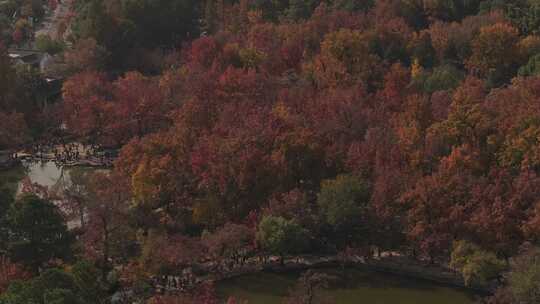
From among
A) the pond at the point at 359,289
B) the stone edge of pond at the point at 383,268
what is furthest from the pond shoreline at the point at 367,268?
the pond at the point at 359,289

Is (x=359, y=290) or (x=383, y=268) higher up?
(x=383, y=268)

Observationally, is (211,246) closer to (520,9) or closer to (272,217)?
(272,217)

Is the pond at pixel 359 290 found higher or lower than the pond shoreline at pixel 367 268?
lower

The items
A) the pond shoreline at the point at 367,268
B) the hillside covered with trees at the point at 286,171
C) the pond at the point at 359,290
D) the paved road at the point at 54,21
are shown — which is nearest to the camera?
the hillside covered with trees at the point at 286,171

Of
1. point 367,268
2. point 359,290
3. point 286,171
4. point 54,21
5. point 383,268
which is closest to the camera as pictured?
point 359,290

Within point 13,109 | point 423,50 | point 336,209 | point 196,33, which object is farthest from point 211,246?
point 196,33

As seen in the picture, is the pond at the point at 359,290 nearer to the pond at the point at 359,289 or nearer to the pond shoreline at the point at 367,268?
the pond at the point at 359,289

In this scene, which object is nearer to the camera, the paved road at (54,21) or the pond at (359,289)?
the pond at (359,289)

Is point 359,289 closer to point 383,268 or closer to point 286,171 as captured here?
point 383,268

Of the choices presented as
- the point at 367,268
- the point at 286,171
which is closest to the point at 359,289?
the point at 367,268

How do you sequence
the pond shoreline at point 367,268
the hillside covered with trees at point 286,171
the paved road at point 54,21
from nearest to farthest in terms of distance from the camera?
the hillside covered with trees at point 286,171 < the pond shoreline at point 367,268 < the paved road at point 54,21
